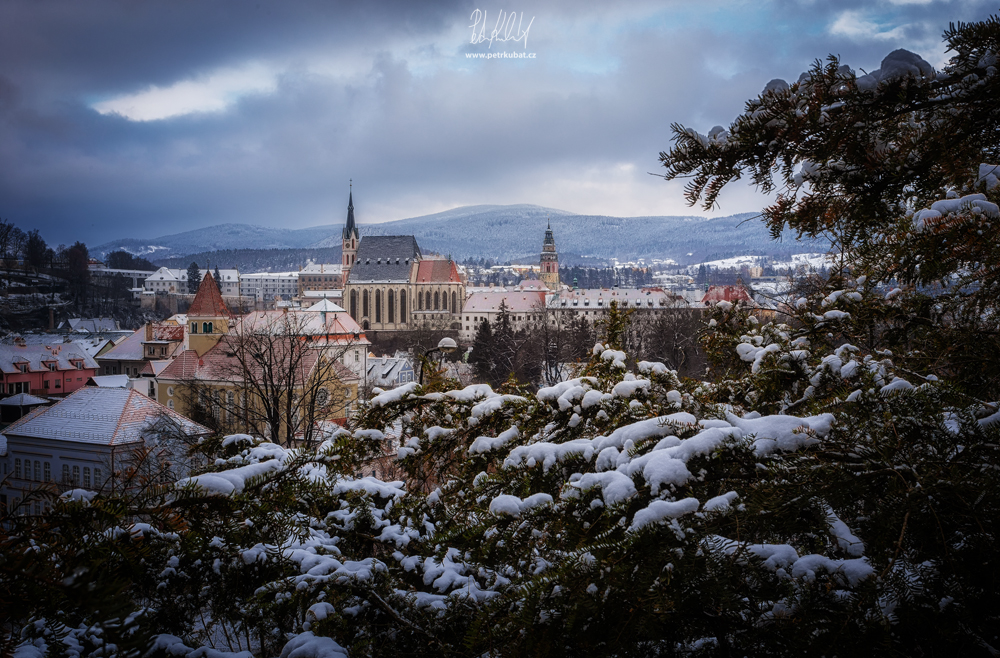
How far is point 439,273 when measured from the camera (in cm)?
8456

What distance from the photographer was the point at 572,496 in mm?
1618

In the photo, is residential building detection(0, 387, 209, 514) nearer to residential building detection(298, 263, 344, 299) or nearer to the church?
the church

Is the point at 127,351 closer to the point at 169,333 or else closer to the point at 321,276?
the point at 169,333

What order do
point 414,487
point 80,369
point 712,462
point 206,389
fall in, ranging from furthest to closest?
point 80,369 → point 206,389 → point 414,487 → point 712,462

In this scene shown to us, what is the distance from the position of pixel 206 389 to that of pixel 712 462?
2355 centimetres

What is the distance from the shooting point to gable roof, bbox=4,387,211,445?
1742 centimetres

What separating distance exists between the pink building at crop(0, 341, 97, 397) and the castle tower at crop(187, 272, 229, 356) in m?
7.33

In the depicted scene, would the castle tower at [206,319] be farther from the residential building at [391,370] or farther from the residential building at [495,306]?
the residential building at [495,306]

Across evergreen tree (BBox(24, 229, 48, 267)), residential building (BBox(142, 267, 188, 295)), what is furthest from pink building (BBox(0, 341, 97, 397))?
residential building (BBox(142, 267, 188, 295))

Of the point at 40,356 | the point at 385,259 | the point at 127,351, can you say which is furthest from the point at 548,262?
the point at 40,356

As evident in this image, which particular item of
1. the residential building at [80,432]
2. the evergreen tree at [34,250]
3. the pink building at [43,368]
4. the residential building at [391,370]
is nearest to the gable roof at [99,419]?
the residential building at [80,432]

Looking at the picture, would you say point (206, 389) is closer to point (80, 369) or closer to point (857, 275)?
point (80, 369)

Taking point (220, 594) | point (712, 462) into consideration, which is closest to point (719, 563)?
point (712, 462)

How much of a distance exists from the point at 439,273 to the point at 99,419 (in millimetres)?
67457
